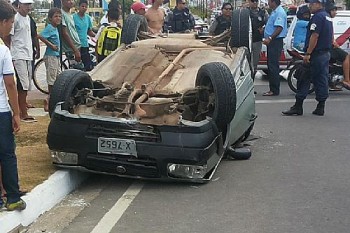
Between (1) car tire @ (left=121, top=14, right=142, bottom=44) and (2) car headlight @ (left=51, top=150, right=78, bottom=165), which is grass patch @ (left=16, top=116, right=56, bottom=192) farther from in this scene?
(1) car tire @ (left=121, top=14, right=142, bottom=44)

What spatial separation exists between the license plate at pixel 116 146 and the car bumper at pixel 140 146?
0.04 m

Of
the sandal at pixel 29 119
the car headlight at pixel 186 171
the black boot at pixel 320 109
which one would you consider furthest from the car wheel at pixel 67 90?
the black boot at pixel 320 109

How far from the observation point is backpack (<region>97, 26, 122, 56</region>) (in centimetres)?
1013

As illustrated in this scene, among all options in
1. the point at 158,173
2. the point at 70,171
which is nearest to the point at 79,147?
the point at 70,171

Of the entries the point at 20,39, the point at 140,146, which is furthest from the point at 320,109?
the point at 140,146

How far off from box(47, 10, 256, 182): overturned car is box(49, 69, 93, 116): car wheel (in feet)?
0.04

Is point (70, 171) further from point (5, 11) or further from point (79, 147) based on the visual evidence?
point (5, 11)

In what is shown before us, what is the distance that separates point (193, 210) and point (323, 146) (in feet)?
10.6

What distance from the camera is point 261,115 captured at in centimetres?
1035

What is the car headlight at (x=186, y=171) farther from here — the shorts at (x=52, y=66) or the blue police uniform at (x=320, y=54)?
the blue police uniform at (x=320, y=54)

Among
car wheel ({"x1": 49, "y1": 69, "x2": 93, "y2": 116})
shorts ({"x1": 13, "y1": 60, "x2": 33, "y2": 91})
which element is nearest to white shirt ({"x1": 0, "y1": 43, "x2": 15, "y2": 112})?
car wheel ({"x1": 49, "y1": 69, "x2": 93, "y2": 116})

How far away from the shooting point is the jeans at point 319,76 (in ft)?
32.7

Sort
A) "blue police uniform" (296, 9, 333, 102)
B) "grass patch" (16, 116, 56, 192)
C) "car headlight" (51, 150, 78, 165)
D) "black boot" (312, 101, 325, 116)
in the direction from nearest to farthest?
1. "grass patch" (16, 116, 56, 192)
2. "car headlight" (51, 150, 78, 165)
3. "blue police uniform" (296, 9, 333, 102)
4. "black boot" (312, 101, 325, 116)

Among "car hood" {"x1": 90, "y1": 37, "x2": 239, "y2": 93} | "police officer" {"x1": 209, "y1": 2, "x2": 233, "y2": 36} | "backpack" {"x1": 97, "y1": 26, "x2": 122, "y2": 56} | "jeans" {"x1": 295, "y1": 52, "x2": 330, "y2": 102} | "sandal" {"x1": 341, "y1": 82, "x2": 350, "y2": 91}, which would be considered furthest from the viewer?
"sandal" {"x1": 341, "y1": 82, "x2": 350, "y2": 91}
